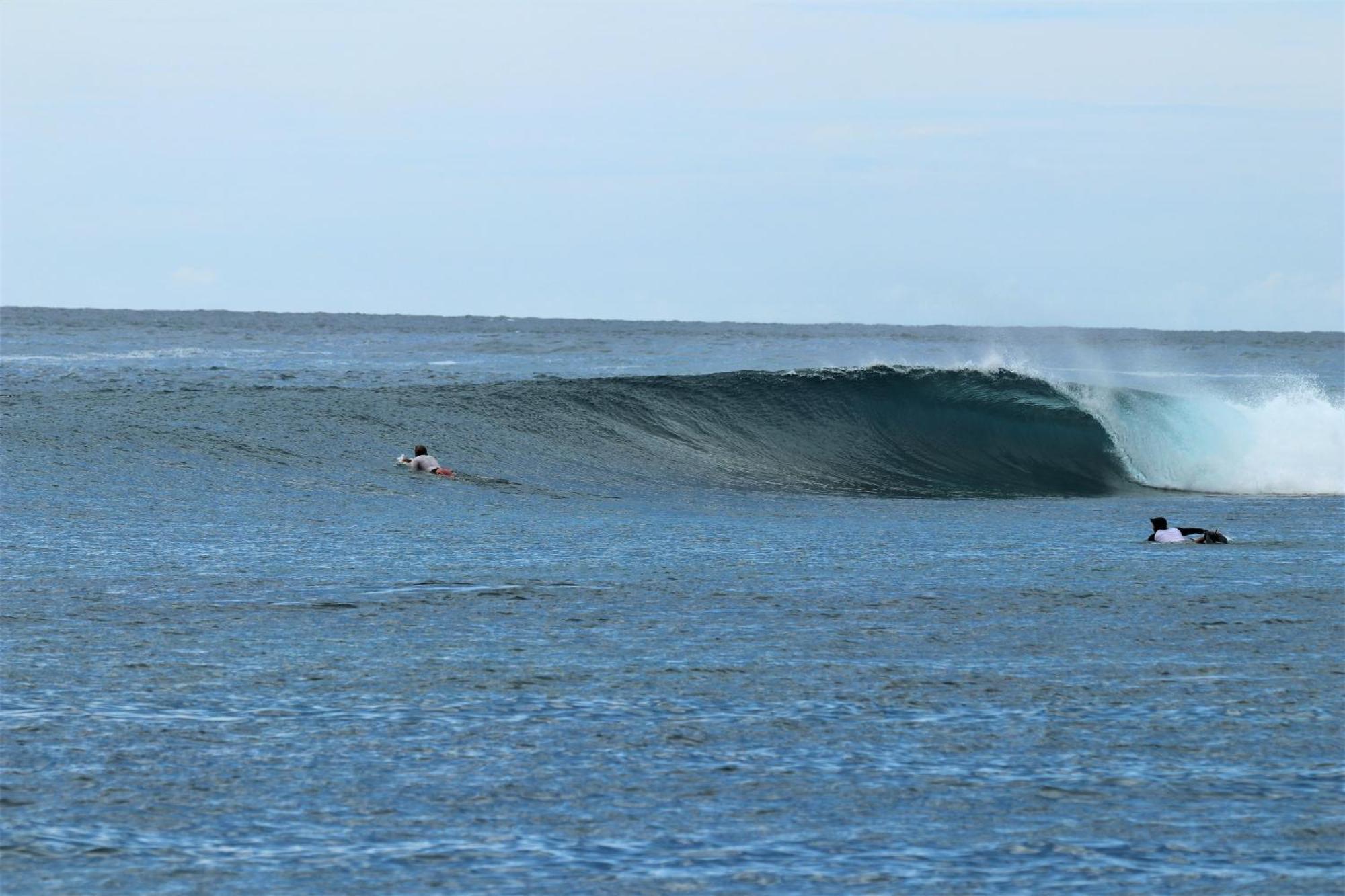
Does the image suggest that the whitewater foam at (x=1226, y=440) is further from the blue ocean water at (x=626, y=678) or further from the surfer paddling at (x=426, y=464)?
the surfer paddling at (x=426, y=464)

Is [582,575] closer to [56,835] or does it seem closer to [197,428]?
[56,835]

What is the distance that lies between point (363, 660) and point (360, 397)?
18.1m

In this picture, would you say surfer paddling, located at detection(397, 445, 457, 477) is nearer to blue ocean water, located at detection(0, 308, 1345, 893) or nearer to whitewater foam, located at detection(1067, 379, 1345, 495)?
blue ocean water, located at detection(0, 308, 1345, 893)

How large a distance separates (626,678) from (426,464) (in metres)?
11.3

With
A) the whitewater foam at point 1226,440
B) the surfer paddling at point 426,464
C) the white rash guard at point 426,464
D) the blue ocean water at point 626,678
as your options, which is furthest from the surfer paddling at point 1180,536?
the whitewater foam at point 1226,440

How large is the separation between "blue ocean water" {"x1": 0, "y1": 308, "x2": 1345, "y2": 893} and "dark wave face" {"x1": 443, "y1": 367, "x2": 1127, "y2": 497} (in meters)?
1.19

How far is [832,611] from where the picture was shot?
10.3 metres

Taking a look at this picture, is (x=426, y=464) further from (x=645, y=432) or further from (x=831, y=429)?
(x=831, y=429)

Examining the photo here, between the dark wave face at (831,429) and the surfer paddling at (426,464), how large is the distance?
10.7 ft

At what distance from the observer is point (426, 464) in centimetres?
1906

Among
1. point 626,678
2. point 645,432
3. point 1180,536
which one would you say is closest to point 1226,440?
point 645,432

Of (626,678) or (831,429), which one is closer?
(626,678)

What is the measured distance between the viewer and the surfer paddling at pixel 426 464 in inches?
748

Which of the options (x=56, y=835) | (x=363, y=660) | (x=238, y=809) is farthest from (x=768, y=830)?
(x=363, y=660)
